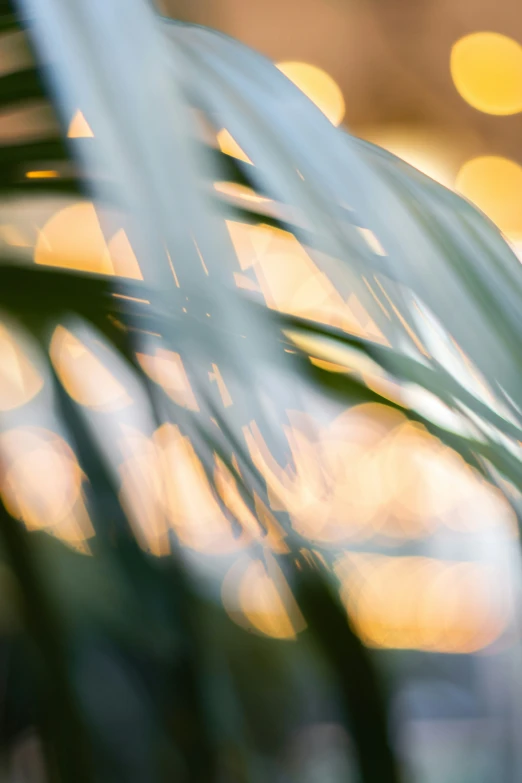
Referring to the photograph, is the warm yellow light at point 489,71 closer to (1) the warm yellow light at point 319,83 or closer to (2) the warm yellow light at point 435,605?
(1) the warm yellow light at point 319,83

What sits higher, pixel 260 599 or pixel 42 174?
pixel 42 174

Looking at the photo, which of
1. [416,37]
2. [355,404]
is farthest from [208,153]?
[416,37]

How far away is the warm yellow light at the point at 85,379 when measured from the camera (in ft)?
0.63

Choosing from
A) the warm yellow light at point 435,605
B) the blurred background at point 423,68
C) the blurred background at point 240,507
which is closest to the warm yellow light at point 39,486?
the blurred background at point 240,507

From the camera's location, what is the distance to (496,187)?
1.46 metres

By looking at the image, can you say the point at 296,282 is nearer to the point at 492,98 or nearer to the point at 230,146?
the point at 230,146

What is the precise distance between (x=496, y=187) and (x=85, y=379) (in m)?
1.40

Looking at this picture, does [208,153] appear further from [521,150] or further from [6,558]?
[521,150]

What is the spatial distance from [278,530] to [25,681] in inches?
4.7

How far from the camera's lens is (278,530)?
0.14 metres

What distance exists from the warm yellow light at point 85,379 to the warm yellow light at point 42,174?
0.05 m

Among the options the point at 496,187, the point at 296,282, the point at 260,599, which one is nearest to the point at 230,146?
the point at 260,599

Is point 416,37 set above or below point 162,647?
above

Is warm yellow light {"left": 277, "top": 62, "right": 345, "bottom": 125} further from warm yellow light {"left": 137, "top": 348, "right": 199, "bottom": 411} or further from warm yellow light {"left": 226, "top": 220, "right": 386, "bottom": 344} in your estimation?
warm yellow light {"left": 137, "top": 348, "right": 199, "bottom": 411}
